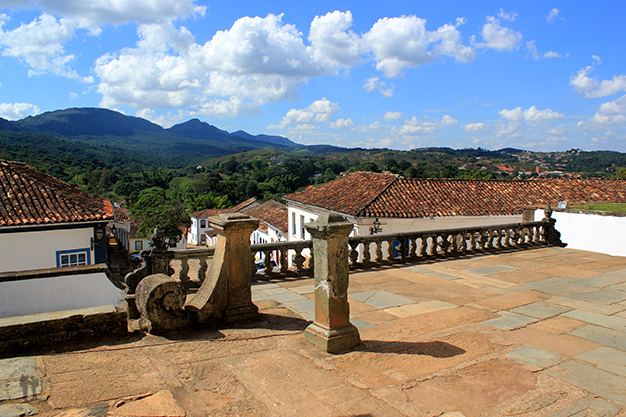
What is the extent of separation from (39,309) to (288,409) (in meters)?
6.31

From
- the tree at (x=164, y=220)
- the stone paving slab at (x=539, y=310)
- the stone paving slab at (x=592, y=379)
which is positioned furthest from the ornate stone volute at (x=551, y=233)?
the tree at (x=164, y=220)

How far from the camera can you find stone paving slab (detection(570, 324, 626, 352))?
491 cm

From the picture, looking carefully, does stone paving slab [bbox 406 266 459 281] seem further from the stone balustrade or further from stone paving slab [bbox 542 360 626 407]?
stone paving slab [bbox 542 360 626 407]

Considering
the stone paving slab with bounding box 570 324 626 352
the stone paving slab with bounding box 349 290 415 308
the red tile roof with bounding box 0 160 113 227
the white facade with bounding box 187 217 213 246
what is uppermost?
the red tile roof with bounding box 0 160 113 227

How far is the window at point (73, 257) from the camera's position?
14961 millimetres

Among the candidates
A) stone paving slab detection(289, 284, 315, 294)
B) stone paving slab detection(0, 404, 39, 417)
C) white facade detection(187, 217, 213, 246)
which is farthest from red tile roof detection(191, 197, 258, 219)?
stone paving slab detection(0, 404, 39, 417)

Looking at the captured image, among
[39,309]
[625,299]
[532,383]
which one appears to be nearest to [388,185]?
[625,299]

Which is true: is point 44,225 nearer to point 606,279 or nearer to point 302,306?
point 302,306

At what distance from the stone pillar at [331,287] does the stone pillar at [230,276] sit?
101 centimetres

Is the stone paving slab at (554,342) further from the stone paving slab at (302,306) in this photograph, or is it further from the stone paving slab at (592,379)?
the stone paving slab at (302,306)

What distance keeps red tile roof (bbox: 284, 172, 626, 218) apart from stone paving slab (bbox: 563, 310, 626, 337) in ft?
45.7

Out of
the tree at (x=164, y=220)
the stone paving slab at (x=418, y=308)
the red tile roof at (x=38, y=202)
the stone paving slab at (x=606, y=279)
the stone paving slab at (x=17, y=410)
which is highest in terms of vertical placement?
the red tile roof at (x=38, y=202)

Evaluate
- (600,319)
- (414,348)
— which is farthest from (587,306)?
(414,348)

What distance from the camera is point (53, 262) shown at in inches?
584
